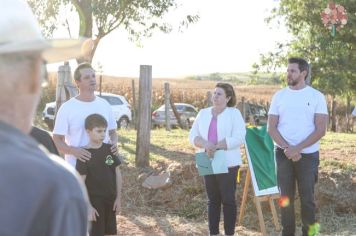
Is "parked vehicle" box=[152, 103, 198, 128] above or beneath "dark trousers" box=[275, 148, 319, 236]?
beneath

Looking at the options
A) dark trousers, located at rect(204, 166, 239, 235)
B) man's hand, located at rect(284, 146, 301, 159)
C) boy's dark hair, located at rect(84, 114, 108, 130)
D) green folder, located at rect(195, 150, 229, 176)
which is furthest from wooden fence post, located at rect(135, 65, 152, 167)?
boy's dark hair, located at rect(84, 114, 108, 130)

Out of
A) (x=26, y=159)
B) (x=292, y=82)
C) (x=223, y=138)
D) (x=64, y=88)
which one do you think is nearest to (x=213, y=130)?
(x=223, y=138)

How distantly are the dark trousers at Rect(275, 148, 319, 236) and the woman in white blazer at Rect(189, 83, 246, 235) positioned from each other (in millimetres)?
443

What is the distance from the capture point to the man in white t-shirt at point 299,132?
6.39m

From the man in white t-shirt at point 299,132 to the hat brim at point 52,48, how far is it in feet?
16.9

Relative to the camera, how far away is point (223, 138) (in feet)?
21.1

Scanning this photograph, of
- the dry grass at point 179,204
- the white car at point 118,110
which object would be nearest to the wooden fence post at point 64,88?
the dry grass at point 179,204

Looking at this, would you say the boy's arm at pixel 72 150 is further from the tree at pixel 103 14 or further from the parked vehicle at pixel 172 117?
the parked vehicle at pixel 172 117

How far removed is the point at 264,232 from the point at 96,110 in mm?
2858

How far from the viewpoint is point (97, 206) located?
5.20m

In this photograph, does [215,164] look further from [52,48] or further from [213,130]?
[52,48]

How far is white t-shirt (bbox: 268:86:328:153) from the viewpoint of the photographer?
6402mm

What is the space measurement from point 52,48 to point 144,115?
8921 millimetres

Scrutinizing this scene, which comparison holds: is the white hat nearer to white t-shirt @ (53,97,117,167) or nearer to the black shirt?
the black shirt
